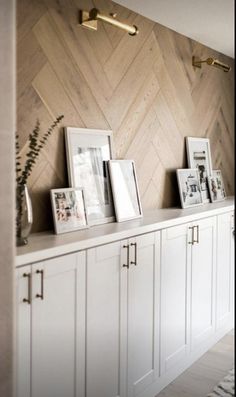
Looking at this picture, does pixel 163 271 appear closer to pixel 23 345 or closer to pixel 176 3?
pixel 23 345

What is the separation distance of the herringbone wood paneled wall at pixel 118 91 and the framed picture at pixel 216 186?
223mm

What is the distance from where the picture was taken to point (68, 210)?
2377 mm

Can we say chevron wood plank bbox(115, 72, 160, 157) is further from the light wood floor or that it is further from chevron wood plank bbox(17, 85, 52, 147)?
the light wood floor

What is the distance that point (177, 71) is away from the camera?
3488mm

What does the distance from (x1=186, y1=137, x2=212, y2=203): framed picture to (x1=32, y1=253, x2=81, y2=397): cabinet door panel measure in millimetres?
1855

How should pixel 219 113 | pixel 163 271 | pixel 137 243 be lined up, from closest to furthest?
pixel 137 243 < pixel 163 271 < pixel 219 113

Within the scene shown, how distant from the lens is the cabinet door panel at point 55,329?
186 cm

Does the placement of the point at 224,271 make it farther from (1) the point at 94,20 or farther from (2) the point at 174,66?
(1) the point at 94,20

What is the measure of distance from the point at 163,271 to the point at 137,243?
1.18ft

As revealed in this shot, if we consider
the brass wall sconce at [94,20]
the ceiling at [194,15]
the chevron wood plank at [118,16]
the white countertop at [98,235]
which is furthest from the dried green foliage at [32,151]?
the ceiling at [194,15]

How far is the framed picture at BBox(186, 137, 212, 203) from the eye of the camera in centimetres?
367

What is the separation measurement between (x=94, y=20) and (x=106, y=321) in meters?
1.62

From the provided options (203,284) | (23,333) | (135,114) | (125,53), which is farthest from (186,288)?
(125,53)

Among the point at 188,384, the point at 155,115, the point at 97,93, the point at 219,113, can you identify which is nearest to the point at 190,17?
the point at 155,115
